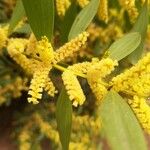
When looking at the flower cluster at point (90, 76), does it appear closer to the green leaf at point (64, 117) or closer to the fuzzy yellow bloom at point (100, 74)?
the fuzzy yellow bloom at point (100, 74)

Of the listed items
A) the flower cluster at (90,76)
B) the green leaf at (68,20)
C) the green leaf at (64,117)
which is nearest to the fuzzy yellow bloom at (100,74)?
the flower cluster at (90,76)

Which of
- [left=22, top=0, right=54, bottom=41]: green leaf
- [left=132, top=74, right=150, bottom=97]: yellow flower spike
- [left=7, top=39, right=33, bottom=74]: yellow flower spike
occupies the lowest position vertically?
[left=132, top=74, right=150, bottom=97]: yellow flower spike

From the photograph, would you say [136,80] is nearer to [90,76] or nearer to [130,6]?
[90,76]

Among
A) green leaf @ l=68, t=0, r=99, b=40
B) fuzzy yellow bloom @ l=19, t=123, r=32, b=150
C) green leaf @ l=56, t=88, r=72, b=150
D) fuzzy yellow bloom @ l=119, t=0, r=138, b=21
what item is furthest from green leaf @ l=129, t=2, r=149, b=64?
fuzzy yellow bloom @ l=19, t=123, r=32, b=150

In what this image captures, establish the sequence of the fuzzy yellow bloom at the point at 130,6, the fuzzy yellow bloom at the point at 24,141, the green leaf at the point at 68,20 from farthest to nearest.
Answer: the fuzzy yellow bloom at the point at 24,141 < the green leaf at the point at 68,20 < the fuzzy yellow bloom at the point at 130,6

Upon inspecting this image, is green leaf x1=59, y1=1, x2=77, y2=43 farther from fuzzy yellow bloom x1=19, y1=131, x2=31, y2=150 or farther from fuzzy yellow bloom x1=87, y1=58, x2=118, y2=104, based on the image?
fuzzy yellow bloom x1=19, y1=131, x2=31, y2=150

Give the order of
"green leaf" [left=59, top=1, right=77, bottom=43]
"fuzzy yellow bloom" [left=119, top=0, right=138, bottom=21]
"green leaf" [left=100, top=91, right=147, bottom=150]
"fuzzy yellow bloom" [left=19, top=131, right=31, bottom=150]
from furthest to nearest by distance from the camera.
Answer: "fuzzy yellow bloom" [left=19, top=131, right=31, bottom=150] → "green leaf" [left=59, top=1, right=77, bottom=43] → "fuzzy yellow bloom" [left=119, top=0, right=138, bottom=21] → "green leaf" [left=100, top=91, right=147, bottom=150]

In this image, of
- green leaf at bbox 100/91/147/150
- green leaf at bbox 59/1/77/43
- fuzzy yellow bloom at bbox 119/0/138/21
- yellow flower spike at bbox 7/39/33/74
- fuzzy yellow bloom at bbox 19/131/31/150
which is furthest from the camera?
fuzzy yellow bloom at bbox 19/131/31/150
